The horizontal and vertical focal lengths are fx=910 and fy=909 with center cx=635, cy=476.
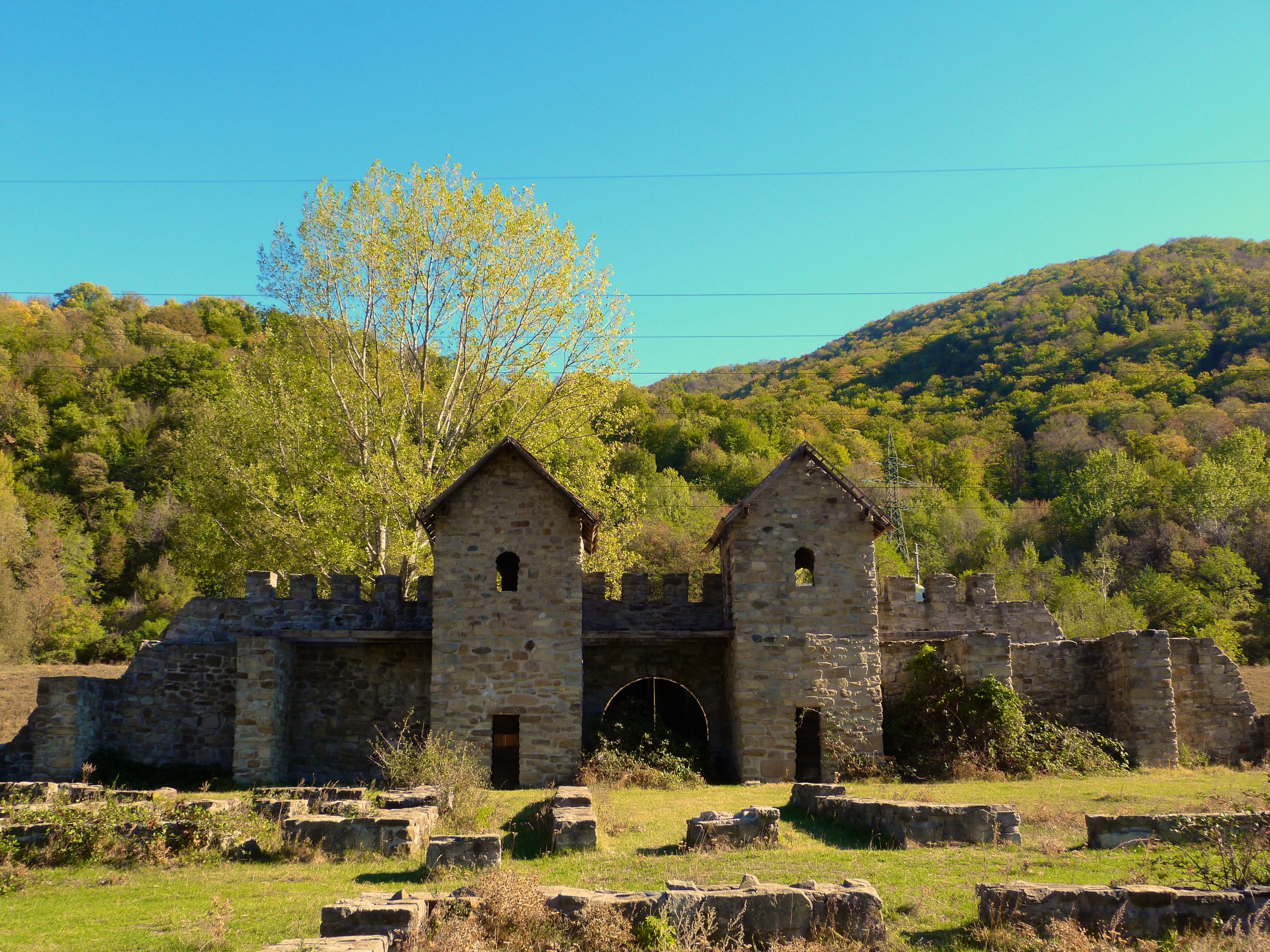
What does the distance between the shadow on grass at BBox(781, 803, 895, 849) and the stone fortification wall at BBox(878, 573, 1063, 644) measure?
7.99 m

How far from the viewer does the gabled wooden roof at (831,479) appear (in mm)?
18562

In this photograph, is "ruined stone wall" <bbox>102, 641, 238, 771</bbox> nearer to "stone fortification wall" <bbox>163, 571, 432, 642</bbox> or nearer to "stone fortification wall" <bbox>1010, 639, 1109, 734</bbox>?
"stone fortification wall" <bbox>163, 571, 432, 642</bbox>

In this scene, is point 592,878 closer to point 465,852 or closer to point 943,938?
point 465,852

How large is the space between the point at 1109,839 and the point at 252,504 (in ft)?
74.3

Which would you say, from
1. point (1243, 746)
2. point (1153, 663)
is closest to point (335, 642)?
point (1153, 663)

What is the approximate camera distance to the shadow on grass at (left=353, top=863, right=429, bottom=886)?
29.9 ft

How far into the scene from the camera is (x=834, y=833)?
1146 centimetres

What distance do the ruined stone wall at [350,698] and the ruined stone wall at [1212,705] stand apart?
54.3 ft

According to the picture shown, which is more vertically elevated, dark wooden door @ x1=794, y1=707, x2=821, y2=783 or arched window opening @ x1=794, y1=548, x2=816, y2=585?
arched window opening @ x1=794, y1=548, x2=816, y2=585

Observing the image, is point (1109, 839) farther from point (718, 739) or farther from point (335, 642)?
point (335, 642)

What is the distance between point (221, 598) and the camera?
1984 centimetres

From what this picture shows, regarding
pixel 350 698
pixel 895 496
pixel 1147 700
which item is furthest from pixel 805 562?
pixel 895 496

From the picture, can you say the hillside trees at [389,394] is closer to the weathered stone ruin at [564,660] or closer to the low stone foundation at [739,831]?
the weathered stone ruin at [564,660]

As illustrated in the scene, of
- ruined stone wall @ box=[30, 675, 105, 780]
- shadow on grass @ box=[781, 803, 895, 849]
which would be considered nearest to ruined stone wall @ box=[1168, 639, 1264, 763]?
shadow on grass @ box=[781, 803, 895, 849]
